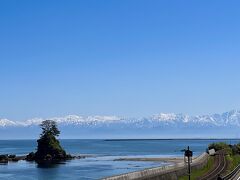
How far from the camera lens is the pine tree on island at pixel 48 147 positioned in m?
180

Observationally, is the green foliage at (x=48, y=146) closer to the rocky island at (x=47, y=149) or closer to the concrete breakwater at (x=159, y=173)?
the rocky island at (x=47, y=149)

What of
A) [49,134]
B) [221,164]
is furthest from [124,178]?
[49,134]

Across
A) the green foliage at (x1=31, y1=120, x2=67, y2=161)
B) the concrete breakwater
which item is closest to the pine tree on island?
the green foliage at (x1=31, y1=120, x2=67, y2=161)

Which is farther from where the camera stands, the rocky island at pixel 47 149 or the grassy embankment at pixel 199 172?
the rocky island at pixel 47 149

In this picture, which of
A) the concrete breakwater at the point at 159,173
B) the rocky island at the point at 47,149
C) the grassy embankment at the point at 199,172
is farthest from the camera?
the rocky island at the point at 47,149

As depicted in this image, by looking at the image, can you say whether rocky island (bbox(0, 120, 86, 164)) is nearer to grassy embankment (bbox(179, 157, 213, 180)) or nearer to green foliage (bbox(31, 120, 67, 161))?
green foliage (bbox(31, 120, 67, 161))

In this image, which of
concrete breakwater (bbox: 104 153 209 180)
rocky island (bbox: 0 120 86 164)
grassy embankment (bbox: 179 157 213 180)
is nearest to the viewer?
concrete breakwater (bbox: 104 153 209 180)

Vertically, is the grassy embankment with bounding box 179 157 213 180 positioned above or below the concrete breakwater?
below

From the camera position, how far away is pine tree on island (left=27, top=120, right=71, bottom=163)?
17962 cm

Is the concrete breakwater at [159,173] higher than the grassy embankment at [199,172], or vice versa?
the concrete breakwater at [159,173]

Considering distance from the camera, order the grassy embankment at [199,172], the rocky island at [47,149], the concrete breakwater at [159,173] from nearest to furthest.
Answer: the concrete breakwater at [159,173] < the grassy embankment at [199,172] < the rocky island at [47,149]

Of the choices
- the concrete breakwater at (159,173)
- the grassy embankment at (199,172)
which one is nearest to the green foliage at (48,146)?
the grassy embankment at (199,172)

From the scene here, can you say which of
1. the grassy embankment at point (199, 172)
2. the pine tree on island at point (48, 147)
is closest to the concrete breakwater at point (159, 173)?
the grassy embankment at point (199, 172)

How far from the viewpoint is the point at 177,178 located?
75.5 m
